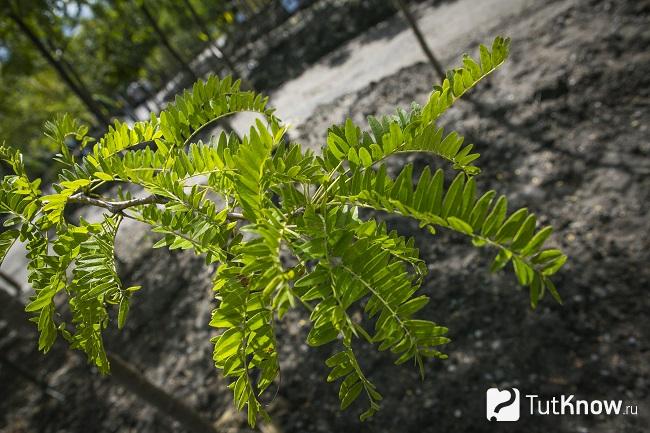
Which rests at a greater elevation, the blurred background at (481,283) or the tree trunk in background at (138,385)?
the tree trunk in background at (138,385)

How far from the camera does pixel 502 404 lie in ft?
9.88

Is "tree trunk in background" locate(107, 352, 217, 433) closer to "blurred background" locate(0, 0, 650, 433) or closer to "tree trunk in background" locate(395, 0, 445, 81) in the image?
"blurred background" locate(0, 0, 650, 433)

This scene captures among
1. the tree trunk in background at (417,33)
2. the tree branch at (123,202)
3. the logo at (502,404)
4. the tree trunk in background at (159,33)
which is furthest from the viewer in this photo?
the tree trunk in background at (159,33)

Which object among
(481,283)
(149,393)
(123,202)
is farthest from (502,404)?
(123,202)

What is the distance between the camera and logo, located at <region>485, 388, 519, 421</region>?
294 cm

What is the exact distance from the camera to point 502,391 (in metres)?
3.06

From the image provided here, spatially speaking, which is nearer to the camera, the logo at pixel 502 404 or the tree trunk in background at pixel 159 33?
the logo at pixel 502 404

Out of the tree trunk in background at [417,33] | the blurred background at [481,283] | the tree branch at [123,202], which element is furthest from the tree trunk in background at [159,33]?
the tree branch at [123,202]

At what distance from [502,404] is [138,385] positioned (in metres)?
2.38

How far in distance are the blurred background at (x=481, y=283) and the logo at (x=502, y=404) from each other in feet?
0.20

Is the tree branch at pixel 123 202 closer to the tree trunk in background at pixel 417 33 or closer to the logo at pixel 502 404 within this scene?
the logo at pixel 502 404

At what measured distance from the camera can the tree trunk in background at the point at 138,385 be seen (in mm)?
2779

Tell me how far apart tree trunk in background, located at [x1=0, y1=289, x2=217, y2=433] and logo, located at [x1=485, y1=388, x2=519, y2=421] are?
1.87 m

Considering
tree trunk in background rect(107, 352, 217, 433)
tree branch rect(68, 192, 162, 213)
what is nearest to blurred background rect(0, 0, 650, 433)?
tree trunk in background rect(107, 352, 217, 433)
